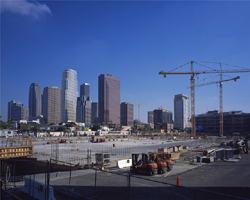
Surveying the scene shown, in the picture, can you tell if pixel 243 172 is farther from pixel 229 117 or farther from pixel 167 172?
pixel 229 117

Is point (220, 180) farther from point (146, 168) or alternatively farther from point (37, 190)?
point (37, 190)

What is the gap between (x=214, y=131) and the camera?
18250 centimetres

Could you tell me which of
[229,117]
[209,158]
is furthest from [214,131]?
[209,158]

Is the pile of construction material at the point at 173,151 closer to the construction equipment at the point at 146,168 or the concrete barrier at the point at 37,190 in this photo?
the construction equipment at the point at 146,168

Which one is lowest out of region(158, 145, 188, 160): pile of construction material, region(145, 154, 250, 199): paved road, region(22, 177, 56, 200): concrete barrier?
region(158, 145, 188, 160): pile of construction material

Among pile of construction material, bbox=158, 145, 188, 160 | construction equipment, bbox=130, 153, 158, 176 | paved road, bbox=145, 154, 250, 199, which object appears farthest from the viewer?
pile of construction material, bbox=158, 145, 188, 160

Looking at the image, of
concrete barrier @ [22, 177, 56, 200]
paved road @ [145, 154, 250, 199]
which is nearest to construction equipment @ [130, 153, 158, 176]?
paved road @ [145, 154, 250, 199]

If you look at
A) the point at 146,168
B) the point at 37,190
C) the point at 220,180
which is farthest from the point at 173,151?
the point at 37,190

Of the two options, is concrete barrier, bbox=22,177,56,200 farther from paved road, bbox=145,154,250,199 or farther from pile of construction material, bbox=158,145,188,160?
pile of construction material, bbox=158,145,188,160

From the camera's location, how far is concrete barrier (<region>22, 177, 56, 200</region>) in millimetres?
11016

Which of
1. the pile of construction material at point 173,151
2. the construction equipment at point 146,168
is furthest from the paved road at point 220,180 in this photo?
the pile of construction material at point 173,151

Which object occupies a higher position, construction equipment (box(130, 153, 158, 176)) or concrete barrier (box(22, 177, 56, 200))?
concrete barrier (box(22, 177, 56, 200))

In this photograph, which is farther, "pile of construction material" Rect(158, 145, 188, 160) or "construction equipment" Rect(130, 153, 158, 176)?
"pile of construction material" Rect(158, 145, 188, 160)

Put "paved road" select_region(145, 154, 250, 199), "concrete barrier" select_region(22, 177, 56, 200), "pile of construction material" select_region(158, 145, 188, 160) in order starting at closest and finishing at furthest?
"concrete barrier" select_region(22, 177, 56, 200)
"paved road" select_region(145, 154, 250, 199)
"pile of construction material" select_region(158, 145, 188, 160)
